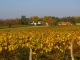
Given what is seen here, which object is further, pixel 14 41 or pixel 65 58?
→ pixel 65 58

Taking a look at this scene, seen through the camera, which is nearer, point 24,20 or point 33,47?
point 33,47

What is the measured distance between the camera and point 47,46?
10398mm

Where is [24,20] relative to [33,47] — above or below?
below

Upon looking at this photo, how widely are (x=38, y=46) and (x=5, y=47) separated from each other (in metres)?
1.40

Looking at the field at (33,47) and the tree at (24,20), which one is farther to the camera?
the tree at (24,20)

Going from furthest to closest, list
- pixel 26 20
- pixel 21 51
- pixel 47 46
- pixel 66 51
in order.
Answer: pixel 26 20, pixel 66 51, pixel 21 51, pixel 47 46

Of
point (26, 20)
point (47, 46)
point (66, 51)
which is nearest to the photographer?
point (47, 46)

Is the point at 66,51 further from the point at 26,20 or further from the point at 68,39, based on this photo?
the point at 26,20

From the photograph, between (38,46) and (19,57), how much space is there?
2.43 m

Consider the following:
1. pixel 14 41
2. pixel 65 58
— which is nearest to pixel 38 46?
pixel 14 41

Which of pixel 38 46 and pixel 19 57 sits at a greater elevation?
pixel 38 46

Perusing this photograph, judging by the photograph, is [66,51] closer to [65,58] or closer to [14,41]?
[65,58]

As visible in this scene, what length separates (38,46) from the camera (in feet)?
31.6

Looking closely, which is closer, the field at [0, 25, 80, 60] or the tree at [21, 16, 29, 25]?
the field at [0, 25, 80, 60]
